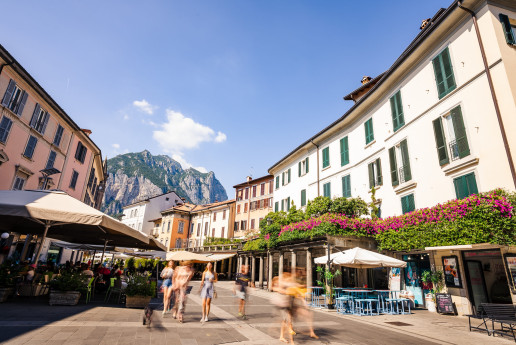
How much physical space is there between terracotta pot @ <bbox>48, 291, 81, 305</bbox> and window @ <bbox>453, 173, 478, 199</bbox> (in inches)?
585

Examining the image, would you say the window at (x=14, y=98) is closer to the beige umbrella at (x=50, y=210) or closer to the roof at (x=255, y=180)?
the beige umbrella at (x=50, y=210)

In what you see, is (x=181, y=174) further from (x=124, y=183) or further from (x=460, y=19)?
(x=460, y=19)

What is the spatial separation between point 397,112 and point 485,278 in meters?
9.27

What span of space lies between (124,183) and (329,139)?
13257 cm

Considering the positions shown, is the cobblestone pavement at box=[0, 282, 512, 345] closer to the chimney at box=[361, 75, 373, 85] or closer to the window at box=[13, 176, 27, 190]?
the window at box=[13, 176, 27, 190]

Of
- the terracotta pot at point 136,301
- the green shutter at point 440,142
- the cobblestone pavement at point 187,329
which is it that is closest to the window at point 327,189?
the green shutter at point 440,142

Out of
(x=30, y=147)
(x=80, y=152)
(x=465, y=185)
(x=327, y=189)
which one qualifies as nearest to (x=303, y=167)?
(x=327, y=189)

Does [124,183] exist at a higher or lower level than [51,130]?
higher

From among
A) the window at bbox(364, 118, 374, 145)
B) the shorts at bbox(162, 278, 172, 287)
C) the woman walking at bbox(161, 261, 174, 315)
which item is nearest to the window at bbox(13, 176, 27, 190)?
the woman walking at bbox(161, 261, 174, 315)

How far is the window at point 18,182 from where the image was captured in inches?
655

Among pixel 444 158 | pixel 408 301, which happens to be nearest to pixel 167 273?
pixel 408 301

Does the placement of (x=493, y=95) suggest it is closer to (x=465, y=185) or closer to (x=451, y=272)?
(x=465, y=185)

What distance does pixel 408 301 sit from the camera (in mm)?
11891

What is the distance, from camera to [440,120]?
13062 millimetres
